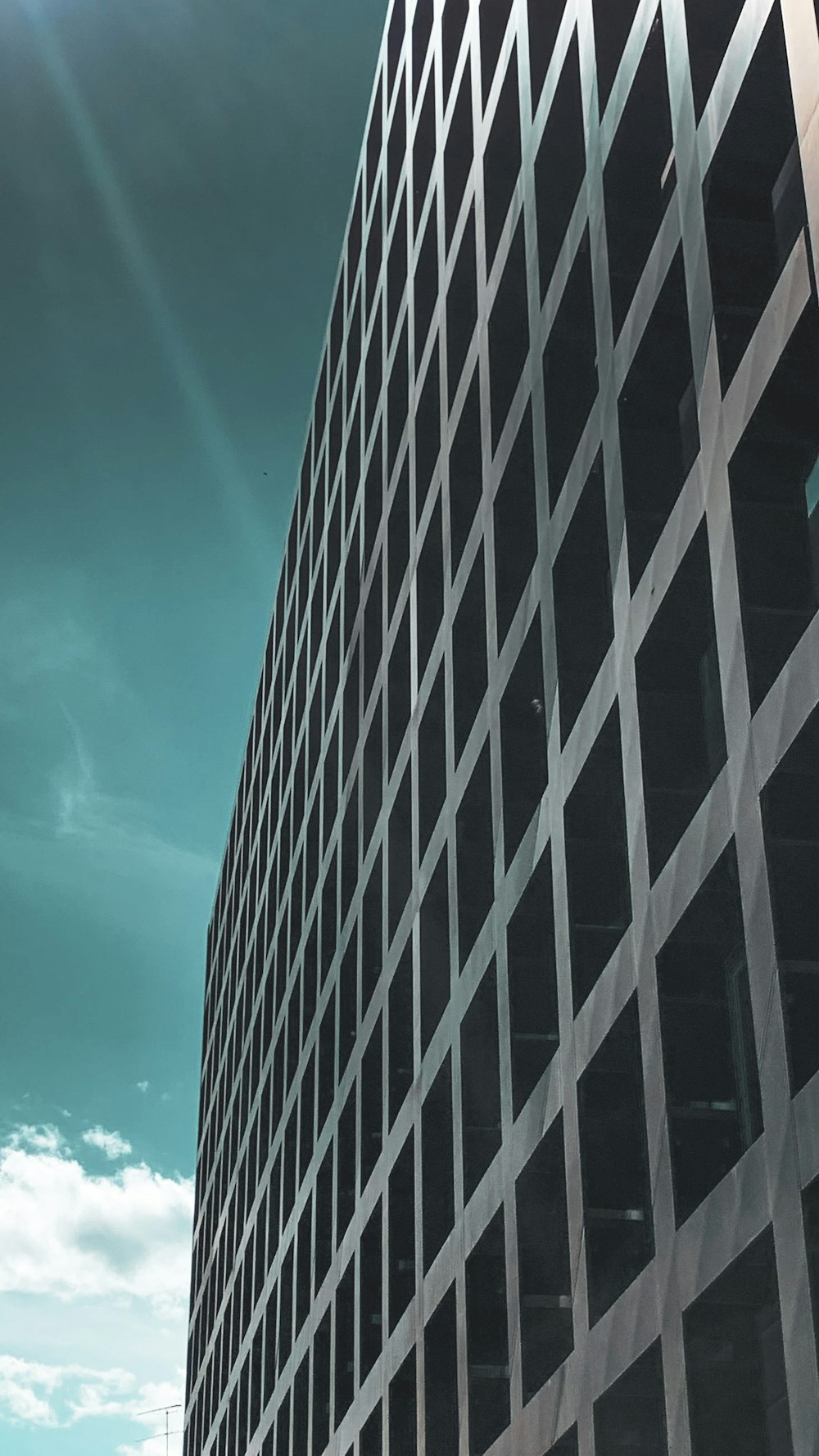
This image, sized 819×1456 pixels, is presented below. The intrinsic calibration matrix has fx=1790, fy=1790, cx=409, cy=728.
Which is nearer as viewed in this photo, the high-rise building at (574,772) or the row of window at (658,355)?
the high-rise building at (574,772)

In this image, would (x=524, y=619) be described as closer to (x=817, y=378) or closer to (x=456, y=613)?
(x=456, y=613)

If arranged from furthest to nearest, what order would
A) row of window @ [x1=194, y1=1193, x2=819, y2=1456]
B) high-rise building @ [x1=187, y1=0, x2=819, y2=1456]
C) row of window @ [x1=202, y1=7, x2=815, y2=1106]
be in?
row of window @ [x1=202, y1=7, x2=815, y2=1106] < high-rise building @ [x1=187, y1=0, x2=819, y2=1456] < row of window @ [x1=194, y1=1193, x2=819, y2=1456]

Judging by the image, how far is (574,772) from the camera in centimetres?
2900

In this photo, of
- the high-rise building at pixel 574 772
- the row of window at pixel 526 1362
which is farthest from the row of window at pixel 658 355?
the row of window at pixel 526 1362

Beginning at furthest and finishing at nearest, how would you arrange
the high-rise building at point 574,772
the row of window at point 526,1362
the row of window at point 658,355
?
the row of window at point 658,355, the high-rise building at point 574,772, the row of window at point 526,1362

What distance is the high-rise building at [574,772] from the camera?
70.9 ft

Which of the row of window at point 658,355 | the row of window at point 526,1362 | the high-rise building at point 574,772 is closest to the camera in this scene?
the row of window at point 526,1362

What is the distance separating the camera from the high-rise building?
70.9 ft

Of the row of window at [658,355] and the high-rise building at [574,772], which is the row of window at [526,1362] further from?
the row of window at [658,355]

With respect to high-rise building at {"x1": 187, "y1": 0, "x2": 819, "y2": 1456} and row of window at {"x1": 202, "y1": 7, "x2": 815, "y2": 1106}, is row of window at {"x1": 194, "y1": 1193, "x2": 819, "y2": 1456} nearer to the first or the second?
high-rise building at {"x1": 187, "y1": 0, "x2": 819, "y2": 1456}

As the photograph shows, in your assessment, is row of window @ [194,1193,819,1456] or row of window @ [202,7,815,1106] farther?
row of window @ [202,7,815,1106]

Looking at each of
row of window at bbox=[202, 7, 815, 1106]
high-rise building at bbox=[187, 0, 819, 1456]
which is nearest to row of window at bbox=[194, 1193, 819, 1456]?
high-rise building at bbox=[187, 0, 819, 1456]

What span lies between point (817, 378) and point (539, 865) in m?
11.3

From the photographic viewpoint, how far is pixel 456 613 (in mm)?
39938
